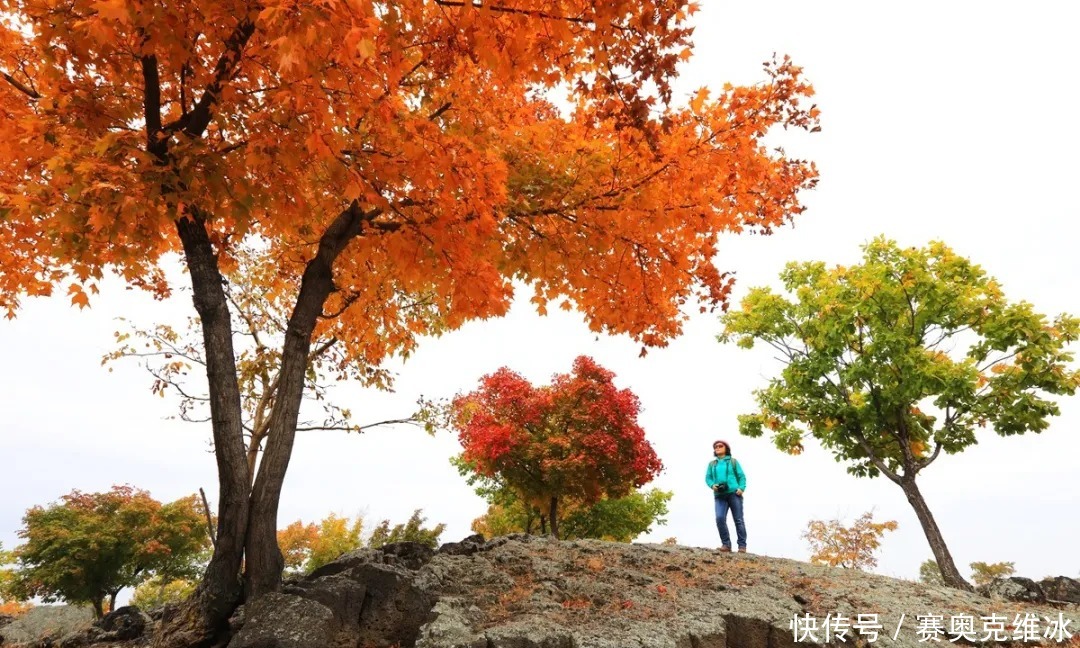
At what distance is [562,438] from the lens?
16719 millimetres

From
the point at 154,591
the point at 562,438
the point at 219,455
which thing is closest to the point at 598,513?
the point at 562,438

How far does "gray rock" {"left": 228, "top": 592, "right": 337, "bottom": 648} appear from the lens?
4926mm

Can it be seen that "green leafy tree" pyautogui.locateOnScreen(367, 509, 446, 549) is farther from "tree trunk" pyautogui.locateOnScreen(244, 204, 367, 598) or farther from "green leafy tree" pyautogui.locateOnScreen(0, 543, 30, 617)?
"green leafy tree" pyautogui.locateOnScreen(0, 543, 30, 617)

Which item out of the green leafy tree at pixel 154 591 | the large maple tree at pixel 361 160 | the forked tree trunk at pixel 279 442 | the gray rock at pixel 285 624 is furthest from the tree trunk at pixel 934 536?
the green leafy tree at pixel 154 591

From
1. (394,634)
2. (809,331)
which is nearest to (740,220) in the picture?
(394,634)

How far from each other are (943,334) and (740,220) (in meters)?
11.2

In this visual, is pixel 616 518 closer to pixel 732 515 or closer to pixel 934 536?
pixel 934 536

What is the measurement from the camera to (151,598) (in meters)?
37.2

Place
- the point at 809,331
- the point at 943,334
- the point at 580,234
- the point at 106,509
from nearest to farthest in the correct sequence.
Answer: the point at 580,234 < the point at 943,334 < the point at 809,331 < the point at 106,509

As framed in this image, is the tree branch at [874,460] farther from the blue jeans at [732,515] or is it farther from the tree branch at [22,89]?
the tree branch at [22,89]

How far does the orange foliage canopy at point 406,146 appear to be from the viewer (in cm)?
412

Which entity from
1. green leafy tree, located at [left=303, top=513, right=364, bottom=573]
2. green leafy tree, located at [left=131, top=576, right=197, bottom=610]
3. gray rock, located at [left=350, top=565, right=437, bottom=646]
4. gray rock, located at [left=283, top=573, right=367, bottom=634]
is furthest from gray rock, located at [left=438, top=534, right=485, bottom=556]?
green leafy tree, located at [left=131, top=576, right=197, bottom=610]

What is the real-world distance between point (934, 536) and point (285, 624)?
15286 mm

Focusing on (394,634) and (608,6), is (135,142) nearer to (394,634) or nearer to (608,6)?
(608,6)
